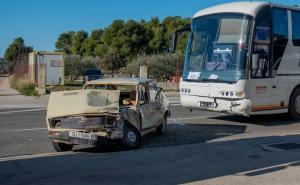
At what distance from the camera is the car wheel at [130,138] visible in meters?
11.1

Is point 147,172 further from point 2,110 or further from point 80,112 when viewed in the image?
point 2,110

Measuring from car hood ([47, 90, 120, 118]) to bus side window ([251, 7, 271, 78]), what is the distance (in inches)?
216

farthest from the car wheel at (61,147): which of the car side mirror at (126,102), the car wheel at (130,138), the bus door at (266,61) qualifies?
the bus door at (266,61)

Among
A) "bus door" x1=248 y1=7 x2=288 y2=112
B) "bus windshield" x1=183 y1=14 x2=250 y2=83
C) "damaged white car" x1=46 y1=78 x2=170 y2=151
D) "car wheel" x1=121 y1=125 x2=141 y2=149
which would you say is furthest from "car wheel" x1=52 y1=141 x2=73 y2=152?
"bus door" x1=248 y1=7 x2=288 y2=112

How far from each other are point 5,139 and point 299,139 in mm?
7044

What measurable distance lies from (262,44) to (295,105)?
2482 millimetres

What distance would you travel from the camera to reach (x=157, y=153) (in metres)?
10.5

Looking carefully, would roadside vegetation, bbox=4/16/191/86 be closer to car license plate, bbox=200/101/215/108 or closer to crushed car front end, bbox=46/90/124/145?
car license plate, bbox=200/101/215/108

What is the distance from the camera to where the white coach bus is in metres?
14.9

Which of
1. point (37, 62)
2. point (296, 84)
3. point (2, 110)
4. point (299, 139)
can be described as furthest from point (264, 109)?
point (37, 62)

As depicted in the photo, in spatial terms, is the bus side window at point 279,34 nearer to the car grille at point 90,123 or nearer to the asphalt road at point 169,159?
the asphalt road at point 169,159

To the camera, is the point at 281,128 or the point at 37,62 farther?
the point at 37,62

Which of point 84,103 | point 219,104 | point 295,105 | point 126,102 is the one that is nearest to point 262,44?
point 219,104

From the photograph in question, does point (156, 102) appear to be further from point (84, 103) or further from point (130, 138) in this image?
point (84, 103)
